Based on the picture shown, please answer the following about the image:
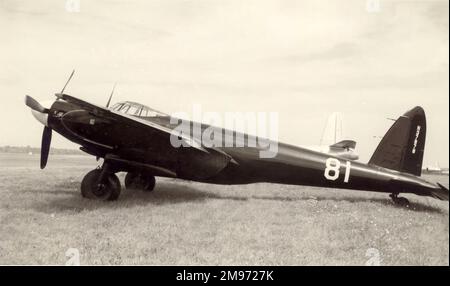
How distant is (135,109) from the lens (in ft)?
26.9

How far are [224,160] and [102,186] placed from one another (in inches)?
103

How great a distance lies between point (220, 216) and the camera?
671 centimetres

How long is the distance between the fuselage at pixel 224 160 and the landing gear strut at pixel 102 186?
0.44 meters

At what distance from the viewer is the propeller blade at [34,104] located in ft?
22.6

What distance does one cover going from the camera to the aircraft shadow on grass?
695 cm

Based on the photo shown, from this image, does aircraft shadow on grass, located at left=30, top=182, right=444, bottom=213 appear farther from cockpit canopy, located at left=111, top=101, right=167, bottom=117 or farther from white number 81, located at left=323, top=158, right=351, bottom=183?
cockpit canopy, located at left=111, top=101, right=167, bottom=117

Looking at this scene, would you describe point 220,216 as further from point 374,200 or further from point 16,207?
point 374,200

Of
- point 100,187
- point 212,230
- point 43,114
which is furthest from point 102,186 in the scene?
point 212,230

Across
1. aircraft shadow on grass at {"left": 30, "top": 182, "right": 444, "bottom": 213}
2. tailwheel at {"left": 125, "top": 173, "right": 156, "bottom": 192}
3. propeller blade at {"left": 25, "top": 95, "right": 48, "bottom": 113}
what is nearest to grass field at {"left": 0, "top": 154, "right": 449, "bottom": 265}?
aircraft shadow on grass at {"left": 30, "top": 182, "right": 444, "bottom": 213}

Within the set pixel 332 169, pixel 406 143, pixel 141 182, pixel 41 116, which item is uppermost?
pixel 41 116

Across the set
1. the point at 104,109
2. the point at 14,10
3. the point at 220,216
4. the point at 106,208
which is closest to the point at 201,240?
the point at 220,216

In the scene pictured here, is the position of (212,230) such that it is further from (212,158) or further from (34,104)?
(34,104)

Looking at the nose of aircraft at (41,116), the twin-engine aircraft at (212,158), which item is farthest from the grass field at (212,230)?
the nose of aircraft at (41,116)

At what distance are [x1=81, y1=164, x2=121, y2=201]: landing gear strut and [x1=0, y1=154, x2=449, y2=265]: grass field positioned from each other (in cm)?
27
